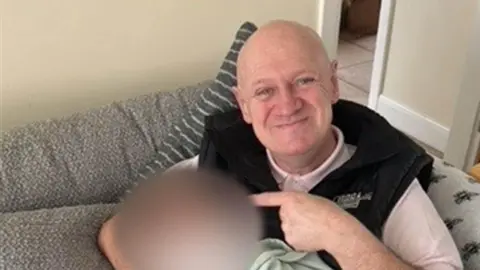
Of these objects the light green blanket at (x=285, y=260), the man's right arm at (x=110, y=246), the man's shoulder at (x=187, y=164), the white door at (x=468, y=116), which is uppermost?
the man's shoulder at (x=187, y=164)

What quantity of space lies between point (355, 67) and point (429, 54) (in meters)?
0.83

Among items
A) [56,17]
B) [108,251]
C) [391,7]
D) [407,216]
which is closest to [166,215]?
[108,251]

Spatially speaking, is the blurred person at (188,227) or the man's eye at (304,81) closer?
the blurred person at (188,227)

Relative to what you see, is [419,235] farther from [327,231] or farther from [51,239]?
[51,239]

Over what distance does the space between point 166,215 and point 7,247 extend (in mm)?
272

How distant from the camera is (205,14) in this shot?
175cm

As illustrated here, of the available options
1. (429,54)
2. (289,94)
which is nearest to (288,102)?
(289,94)

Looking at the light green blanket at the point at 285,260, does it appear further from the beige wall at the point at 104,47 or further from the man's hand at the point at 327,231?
the beige wall at the point at 104,47

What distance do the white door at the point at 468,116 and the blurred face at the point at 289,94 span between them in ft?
4.21

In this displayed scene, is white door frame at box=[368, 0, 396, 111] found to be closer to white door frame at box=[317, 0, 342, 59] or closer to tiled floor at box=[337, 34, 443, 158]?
tiled floor at box=[337, 34, 443, 158]

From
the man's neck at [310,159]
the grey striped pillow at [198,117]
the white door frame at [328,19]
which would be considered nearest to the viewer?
the man's neck at [310,159]

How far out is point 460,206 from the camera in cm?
138

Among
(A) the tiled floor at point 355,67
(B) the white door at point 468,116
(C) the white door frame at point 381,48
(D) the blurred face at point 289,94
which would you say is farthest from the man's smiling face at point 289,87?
(A) the tiled floor at point 355,67

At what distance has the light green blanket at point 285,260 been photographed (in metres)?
1.21
